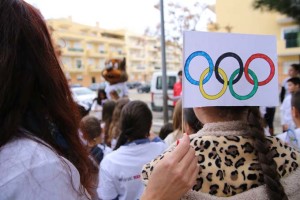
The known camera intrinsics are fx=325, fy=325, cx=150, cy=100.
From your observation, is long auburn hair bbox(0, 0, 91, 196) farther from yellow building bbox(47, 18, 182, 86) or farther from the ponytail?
yellow building bbox(47, 18, 182, 86)

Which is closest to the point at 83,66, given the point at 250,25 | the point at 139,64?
the point at 139,64

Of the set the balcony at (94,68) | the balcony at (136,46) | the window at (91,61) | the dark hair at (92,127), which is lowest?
the balcony at (94,68)

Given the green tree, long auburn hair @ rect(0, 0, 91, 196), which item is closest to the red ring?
long auburn hair @ rect(0, 0, 91, 196)

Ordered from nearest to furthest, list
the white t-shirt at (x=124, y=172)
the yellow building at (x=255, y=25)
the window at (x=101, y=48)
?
the white t-shirt at (x=124, y=172)
the yellow building at (x=255, y=25)
the window at (x=101, y=48)

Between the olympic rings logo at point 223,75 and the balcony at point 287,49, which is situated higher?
the balcony at point 287,49

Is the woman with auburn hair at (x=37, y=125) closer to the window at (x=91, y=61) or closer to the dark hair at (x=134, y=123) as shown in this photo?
the dark hair at (x=134, y=123)

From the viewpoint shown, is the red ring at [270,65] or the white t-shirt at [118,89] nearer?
the red ring at [270,65]

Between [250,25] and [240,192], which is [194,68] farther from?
[250,25]

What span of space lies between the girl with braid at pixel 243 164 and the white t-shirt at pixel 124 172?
0.96m

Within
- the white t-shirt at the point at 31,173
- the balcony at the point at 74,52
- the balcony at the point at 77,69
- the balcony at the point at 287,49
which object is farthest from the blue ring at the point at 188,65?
the balcony at the point at 77,69

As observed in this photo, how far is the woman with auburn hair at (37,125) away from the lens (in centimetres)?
81

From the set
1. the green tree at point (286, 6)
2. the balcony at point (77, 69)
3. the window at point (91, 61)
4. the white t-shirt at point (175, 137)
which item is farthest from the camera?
the window at point (91, 61)

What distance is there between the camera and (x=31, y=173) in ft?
2.64

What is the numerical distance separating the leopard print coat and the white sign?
0.43 feet
